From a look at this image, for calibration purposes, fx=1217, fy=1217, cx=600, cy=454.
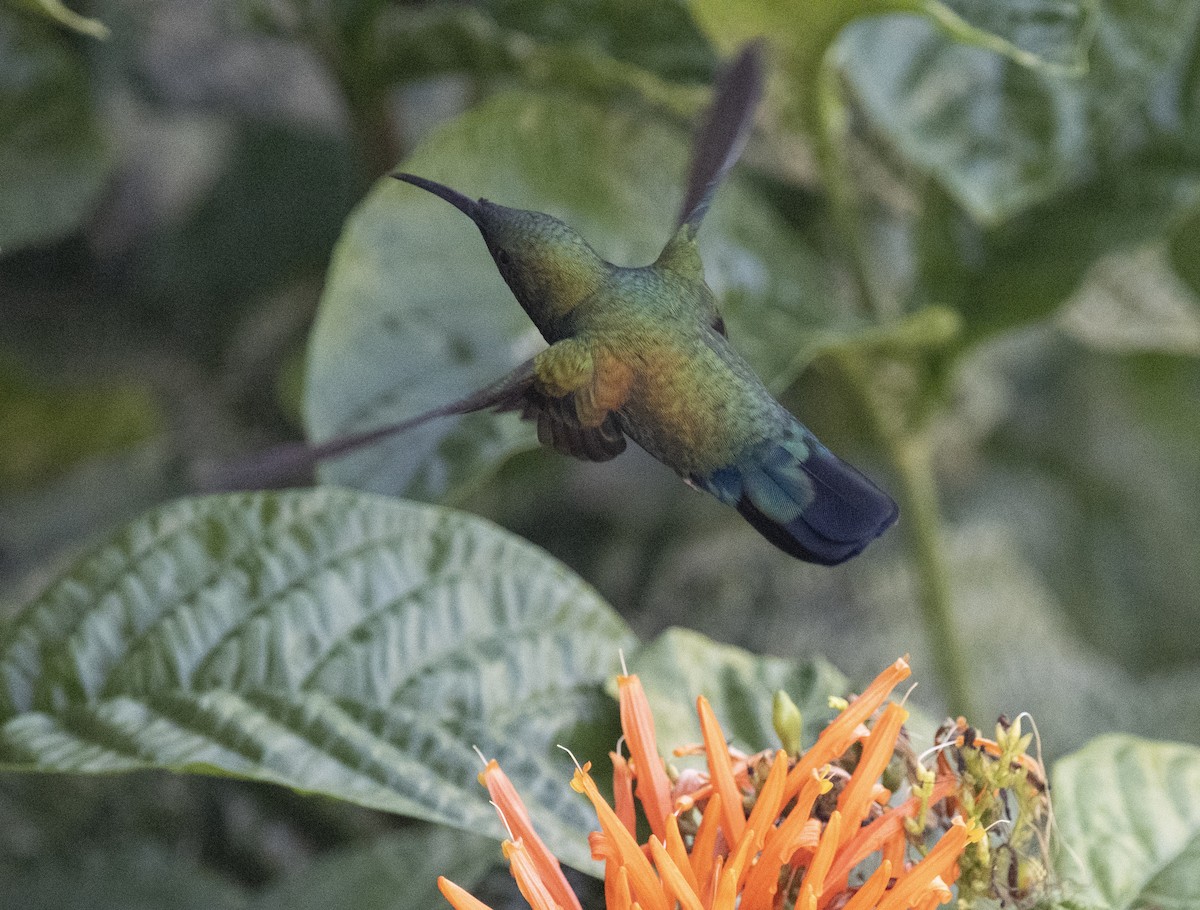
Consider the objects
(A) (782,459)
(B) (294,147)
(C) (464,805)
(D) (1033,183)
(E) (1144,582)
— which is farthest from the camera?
(E) (1144,582)

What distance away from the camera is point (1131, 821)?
1.29 feet

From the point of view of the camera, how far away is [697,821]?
1.08 feet

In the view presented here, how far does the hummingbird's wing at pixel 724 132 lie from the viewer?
0.31 m

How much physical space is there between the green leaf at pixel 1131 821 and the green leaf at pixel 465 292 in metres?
0.18

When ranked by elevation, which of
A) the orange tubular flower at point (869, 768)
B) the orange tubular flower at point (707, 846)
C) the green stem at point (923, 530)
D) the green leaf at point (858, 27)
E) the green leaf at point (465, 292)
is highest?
the green leaf at point (858, 27)

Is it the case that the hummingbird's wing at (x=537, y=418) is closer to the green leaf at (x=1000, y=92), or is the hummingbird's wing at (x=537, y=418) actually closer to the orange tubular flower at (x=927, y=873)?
the orange tubular flower at (x=927, y=873)

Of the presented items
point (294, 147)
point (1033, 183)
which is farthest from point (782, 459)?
point (294, 147)

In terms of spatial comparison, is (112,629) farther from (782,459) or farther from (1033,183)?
(1033,183)

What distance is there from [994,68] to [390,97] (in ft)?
0.98

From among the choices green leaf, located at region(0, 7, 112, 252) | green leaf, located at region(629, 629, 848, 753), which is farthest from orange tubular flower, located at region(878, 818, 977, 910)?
green leaf, located at region(0, 7, 112, 252)

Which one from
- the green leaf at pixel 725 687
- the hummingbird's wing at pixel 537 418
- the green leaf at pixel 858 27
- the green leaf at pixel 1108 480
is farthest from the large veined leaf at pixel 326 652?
the green leaf at pixel 1108 480

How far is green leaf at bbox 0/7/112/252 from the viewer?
63cm

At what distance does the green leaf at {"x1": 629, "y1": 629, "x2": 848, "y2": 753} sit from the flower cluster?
74 mm

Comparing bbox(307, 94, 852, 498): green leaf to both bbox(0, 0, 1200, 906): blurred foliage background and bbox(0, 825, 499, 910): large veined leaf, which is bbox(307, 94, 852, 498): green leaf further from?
bbox(0, 825, 499, 910): large veined leaf
